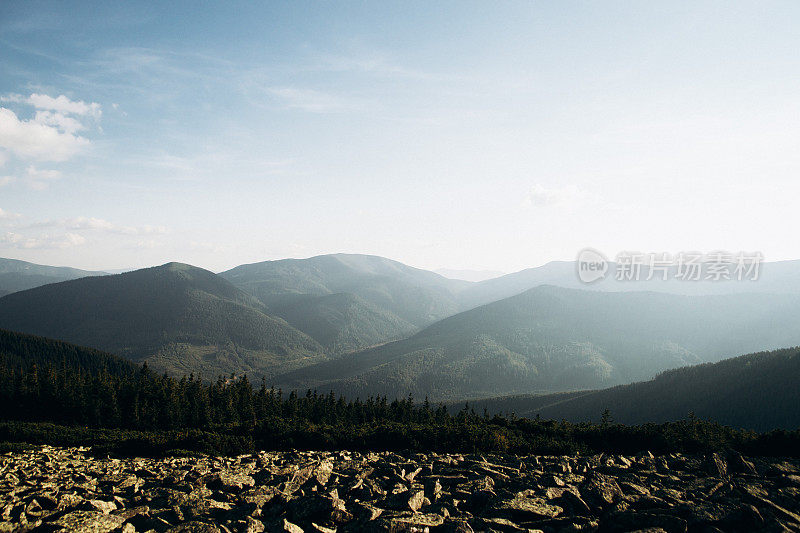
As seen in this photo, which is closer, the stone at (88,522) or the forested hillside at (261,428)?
the stone at (88,522)

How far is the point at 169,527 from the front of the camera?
15.5 metres

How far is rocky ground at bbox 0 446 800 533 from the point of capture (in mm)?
15656

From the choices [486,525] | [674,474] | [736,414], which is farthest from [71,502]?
[736,414]

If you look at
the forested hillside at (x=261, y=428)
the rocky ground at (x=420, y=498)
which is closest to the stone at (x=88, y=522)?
the rocky ground at (x=420, y=498)

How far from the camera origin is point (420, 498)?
18.3 metres

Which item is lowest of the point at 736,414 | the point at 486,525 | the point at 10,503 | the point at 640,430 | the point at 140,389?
the point at 736,414

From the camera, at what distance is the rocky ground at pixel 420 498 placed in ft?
51.4

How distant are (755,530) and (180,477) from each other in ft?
90.2

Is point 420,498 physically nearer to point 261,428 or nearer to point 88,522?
point 88,522

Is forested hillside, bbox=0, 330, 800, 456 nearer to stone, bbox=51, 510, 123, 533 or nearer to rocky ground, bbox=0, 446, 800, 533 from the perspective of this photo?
rocky ground, bbox=0, 446, 800, 533

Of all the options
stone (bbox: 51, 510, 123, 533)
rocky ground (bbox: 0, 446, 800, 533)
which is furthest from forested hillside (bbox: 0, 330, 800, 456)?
stone (bbox: 51, 510, 123, 533)

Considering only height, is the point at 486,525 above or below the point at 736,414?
above

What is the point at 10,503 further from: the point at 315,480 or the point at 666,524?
the point at 666,524

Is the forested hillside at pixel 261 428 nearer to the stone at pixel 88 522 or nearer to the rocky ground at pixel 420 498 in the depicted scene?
the rocky ground at pixel 420 498
